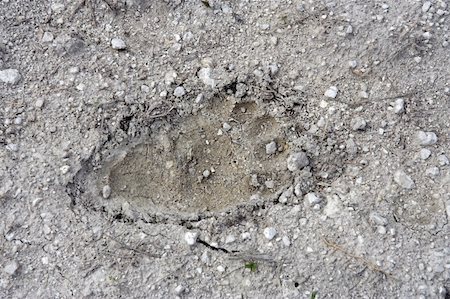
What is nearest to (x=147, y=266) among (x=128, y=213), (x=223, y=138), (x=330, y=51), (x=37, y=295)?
(x=128, y=213)

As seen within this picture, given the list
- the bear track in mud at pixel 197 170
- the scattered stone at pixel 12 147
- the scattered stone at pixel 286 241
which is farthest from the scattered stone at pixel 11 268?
the scattered stone at pixel 286 241

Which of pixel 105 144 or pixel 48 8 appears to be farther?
pixel 48 8

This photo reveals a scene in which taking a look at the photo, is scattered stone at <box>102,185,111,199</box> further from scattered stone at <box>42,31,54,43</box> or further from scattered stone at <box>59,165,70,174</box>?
scattered stone at <box>42,31,54,43</box>

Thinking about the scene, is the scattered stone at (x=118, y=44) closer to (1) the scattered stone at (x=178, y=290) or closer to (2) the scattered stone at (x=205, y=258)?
(2) the scattered stone at (x=205, y=258)

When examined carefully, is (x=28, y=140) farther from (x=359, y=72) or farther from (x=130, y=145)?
(x=359, y=72)

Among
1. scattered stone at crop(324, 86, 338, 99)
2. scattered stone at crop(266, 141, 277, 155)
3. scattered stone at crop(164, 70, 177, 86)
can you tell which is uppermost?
scattered stone at crop(164, 70, 177, 86)

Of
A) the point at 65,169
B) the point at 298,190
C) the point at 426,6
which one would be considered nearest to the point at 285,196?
the point at 298,190

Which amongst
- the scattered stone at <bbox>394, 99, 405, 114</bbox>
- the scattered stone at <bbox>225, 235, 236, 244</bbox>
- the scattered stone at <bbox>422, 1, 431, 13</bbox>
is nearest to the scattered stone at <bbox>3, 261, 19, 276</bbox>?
the scattered stone at <bbox>225, 235, 236, 244</bbox>
